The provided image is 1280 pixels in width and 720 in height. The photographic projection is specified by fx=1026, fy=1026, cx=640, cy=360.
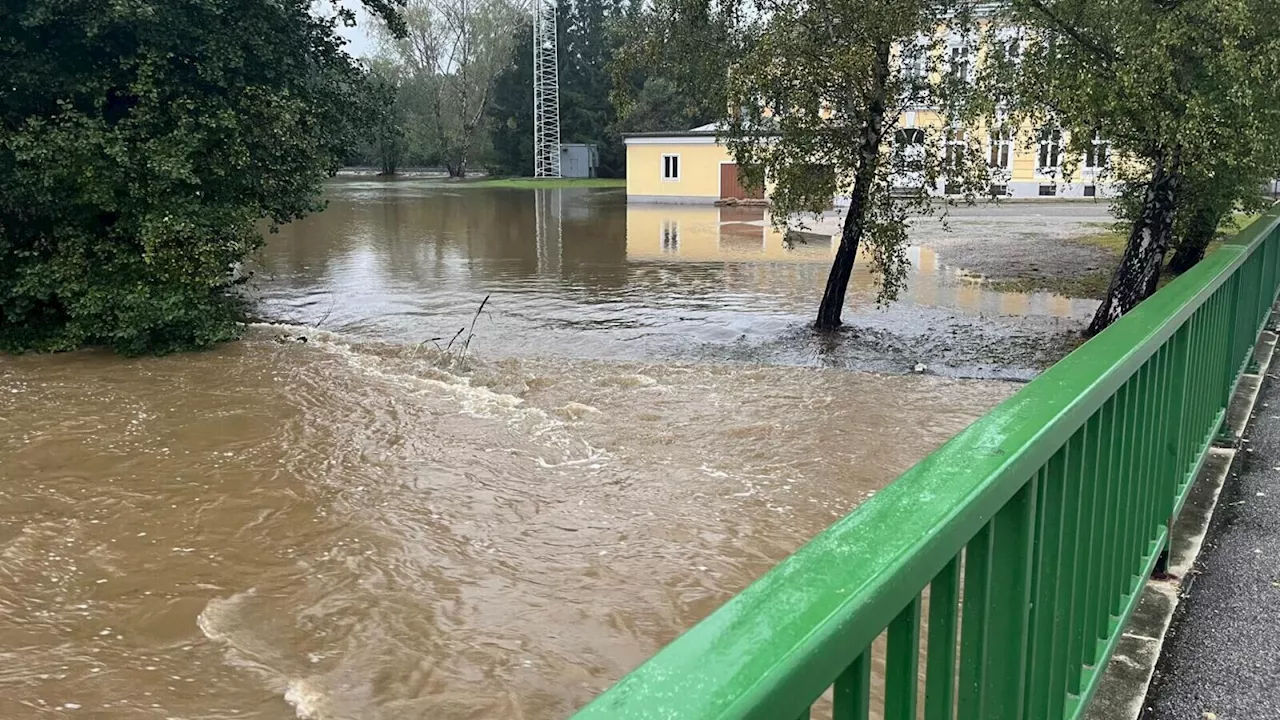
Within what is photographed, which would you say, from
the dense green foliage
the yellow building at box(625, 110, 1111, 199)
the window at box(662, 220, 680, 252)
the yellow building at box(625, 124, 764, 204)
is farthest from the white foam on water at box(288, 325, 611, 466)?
the dense green foliage

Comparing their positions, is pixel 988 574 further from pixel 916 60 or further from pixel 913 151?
pixel 913 151

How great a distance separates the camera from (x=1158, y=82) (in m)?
9.65

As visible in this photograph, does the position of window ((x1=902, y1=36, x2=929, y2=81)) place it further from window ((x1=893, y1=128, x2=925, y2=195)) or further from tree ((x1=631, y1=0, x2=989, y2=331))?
window ((x1=893, y1=128, x2=925, y2=195))

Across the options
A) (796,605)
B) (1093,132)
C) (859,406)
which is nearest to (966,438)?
(796,605)

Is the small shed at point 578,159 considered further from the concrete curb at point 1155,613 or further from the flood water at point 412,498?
the concrete curb at point 1155,613

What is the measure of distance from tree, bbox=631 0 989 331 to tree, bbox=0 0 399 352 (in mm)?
4749

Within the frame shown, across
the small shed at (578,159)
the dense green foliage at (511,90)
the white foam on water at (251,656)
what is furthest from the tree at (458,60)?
the white foam on water at (251,656)

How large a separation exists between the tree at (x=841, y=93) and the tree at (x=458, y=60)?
197 ft

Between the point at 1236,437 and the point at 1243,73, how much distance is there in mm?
5211

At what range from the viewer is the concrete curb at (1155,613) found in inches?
111

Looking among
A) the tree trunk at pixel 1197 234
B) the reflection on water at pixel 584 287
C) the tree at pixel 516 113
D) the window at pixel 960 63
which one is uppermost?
the tree at pixel 516 113

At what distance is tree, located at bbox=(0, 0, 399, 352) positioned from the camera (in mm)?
10602

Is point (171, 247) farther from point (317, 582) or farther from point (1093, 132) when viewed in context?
point (1093, 132)

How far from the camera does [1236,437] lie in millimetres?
5301
